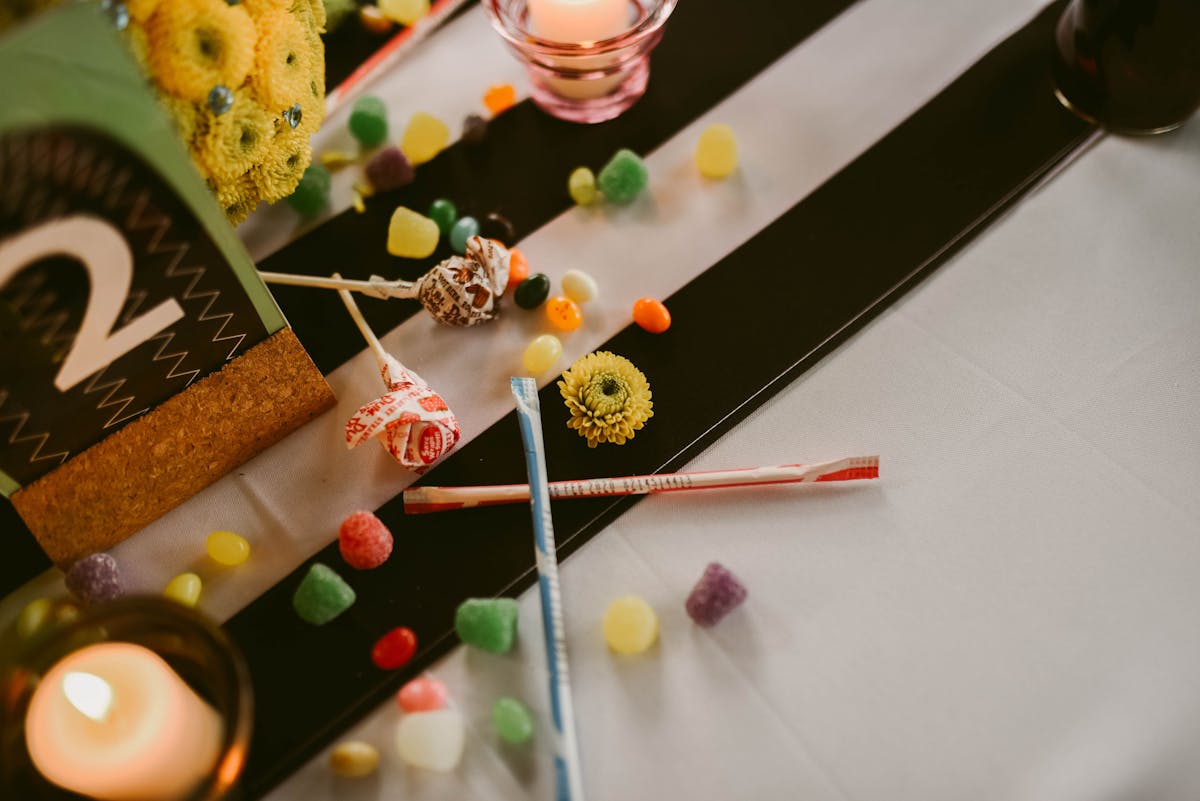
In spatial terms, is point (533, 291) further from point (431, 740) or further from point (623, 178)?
point (431, 740)

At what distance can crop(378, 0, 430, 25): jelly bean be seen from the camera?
2.57 ft

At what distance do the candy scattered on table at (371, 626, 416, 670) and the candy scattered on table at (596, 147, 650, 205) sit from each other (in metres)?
0.37

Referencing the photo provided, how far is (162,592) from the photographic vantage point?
0.56 metres

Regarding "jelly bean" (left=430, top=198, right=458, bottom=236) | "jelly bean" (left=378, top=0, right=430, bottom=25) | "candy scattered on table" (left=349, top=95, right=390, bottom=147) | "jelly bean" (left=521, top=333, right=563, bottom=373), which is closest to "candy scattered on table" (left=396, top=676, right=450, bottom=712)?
"jelly bean" (left=521, top=333, right=563, bottom=373)

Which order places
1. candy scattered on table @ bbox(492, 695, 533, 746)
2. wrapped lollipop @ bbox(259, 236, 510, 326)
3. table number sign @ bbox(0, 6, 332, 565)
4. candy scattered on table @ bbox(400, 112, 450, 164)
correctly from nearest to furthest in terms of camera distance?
1. table number sign @ bbox(0, 6, 332, 565)
2. candy scattered on table @ bbox(492, 695, 533, 746)
3. wrapped lollipop @ bbox(259, 236, 510, 326)
4. candy scattered on table @ bbox(400, 112, 450, 164)

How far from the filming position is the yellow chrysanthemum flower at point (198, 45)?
17.9 inches

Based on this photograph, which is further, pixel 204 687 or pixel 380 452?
pixel 380 452

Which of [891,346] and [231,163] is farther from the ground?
[231,163]

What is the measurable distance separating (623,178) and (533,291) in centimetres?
12

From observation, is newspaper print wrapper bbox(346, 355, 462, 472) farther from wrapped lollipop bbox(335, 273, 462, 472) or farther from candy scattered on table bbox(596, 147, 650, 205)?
candy scattered on table bbox(596, 147, 650, 205)

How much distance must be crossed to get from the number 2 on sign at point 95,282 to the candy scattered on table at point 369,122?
290mm

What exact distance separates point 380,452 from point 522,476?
0.10 m

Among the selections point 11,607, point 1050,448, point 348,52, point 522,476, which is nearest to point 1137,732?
point 1050,448

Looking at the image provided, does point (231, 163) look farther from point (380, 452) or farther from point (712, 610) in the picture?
point (712, 610)
